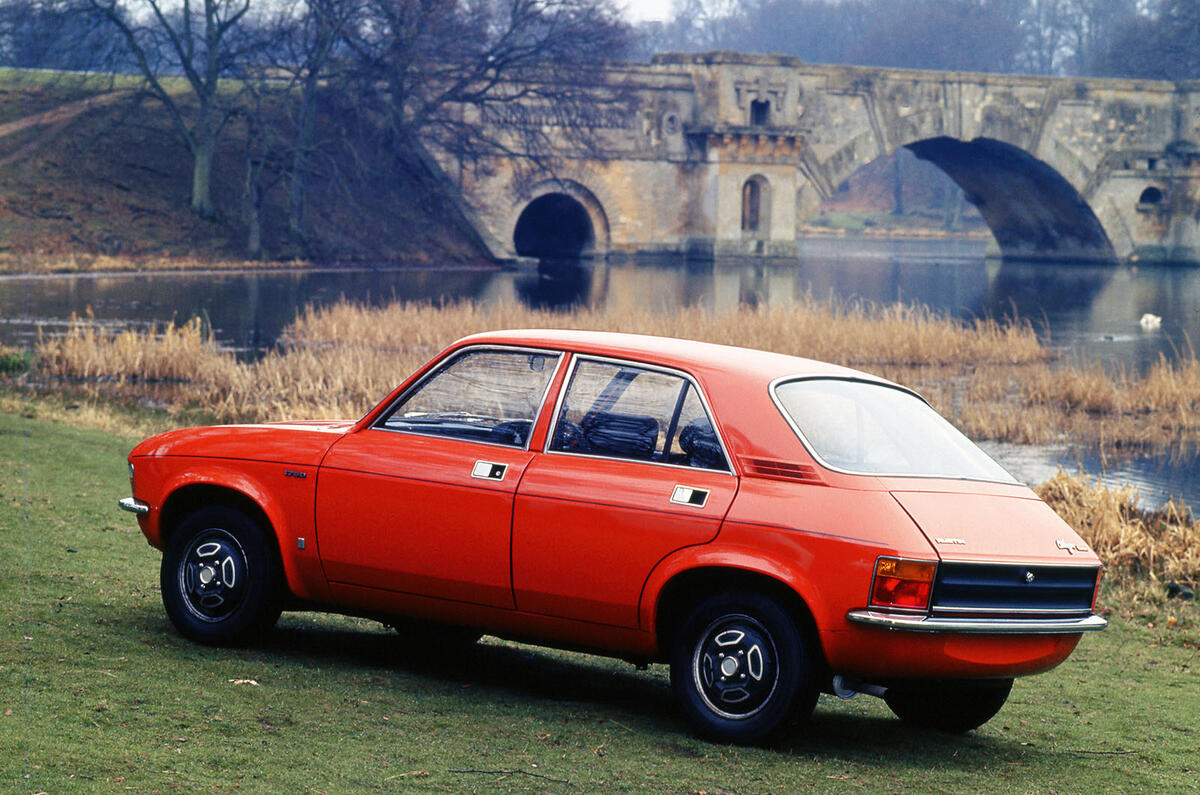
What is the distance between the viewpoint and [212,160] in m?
53.9

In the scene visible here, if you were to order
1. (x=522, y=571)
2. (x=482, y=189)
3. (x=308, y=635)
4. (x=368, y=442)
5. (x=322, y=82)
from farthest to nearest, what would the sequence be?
1. (x=482, y=189)
2. (x=322, y=82)
3. (x=308, y=635)
4. (x=368, y=442)
5. (x=522, y=571)

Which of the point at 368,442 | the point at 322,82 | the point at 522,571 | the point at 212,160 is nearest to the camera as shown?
the point at 522,571

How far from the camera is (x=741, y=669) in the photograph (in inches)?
217

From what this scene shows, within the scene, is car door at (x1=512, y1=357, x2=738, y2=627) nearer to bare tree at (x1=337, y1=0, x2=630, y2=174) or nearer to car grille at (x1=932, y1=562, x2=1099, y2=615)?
car grille at (x1=932, y1=562, x2=1099, y2=615)

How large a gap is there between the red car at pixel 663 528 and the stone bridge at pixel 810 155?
53571 mm

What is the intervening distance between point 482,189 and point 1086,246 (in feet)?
107

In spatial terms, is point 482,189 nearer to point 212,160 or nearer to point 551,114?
point 551,114

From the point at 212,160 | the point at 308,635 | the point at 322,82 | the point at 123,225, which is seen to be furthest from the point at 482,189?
the point at 308,635

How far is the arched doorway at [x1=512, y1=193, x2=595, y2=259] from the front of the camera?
225ft

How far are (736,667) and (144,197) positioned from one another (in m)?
47.2

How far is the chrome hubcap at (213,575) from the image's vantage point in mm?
6598

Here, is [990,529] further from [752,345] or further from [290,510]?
[752,345]

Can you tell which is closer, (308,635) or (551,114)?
(308,635)

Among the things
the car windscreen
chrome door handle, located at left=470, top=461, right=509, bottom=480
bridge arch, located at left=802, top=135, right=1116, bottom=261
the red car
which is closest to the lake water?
bridge arch, located at left=802, top=135, right=1116, bottom=261
